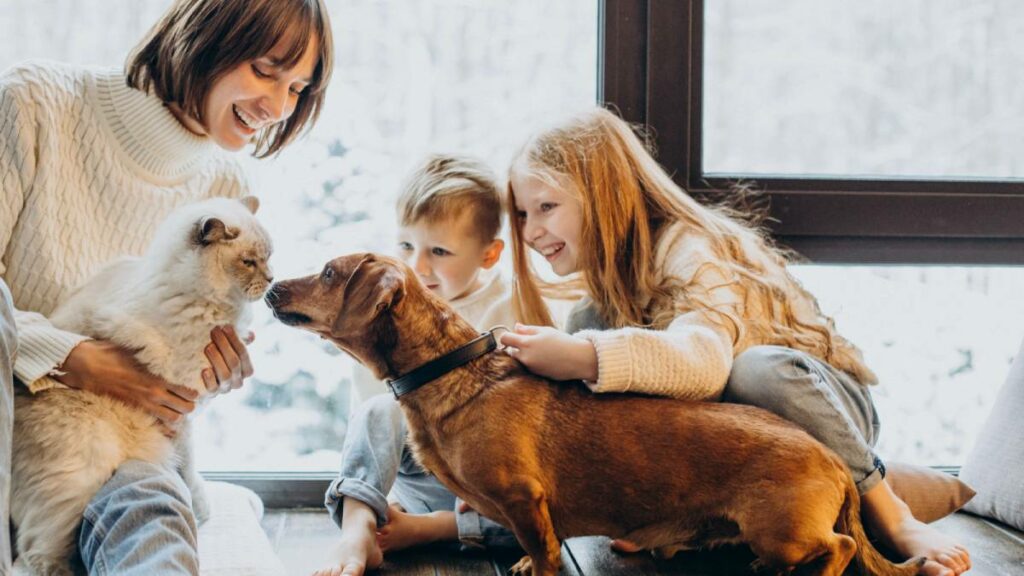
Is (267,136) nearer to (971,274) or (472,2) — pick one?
(472,2)

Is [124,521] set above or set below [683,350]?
below

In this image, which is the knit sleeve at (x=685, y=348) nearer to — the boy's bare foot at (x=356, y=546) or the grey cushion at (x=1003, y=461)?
the boy's bare foot at (x=356, y=546)

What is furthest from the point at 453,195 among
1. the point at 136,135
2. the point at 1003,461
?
the point at 1003,461

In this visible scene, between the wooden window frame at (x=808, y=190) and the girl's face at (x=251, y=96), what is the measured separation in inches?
30.4

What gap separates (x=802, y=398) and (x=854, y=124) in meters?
1.00

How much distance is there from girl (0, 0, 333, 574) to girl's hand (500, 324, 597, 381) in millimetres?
482

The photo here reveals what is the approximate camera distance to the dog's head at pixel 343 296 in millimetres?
1582

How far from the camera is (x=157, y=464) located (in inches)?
63.3

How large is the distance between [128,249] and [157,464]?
450 mm

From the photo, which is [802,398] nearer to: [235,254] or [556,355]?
[556,355]

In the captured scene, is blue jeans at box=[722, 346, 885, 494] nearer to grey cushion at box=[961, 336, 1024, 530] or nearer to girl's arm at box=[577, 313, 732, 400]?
girl's arm at box=[577, 313, 732, 400]

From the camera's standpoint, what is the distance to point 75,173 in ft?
5.94

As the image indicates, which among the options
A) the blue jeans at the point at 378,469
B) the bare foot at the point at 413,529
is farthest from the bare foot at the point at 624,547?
the bare foot at the point at 413,529

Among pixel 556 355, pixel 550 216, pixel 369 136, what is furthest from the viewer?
pixel 369 136
